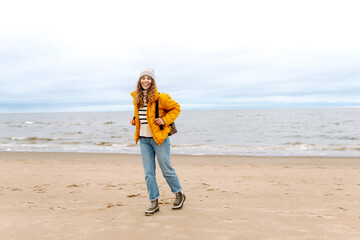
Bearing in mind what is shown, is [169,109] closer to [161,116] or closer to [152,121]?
[161,116]

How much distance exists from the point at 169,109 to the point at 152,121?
1.00ft

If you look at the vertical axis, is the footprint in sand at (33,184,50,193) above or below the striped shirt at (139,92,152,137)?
below

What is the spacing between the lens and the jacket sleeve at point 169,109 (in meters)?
3.86

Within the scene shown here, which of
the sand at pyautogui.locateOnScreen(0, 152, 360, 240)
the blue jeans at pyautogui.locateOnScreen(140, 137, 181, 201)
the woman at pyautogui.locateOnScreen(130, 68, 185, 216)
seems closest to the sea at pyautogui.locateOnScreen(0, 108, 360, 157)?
the sand at pyautogui.locateOnScreen(0, 152, 360, 240)

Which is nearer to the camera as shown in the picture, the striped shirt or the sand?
the sand

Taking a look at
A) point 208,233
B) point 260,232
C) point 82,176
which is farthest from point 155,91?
point 82,176

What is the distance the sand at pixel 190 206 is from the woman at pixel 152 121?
67 centimetres

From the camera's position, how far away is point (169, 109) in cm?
398

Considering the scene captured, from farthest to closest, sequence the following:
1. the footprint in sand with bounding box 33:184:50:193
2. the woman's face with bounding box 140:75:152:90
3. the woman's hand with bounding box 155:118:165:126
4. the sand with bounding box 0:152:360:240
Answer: the footprint in sand with bounding box 33:184:50:193 < the woman's face with bounding box 140:75:152:90 < the woman's hand with bounding box 155:118:165:126 < the sand with bounding box 0:152:360:240

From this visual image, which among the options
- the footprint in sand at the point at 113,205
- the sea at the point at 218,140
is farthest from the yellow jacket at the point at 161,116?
the sea at the point at 218,140

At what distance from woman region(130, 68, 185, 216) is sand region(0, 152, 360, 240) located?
2.21 feet

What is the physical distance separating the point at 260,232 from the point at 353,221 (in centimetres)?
139

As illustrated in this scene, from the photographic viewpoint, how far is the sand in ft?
11.2

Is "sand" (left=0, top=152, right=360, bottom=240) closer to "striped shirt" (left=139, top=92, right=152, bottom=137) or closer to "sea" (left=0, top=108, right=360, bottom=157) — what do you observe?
"striped shirt" (left=139, top=92, right=152, bottom=137)
